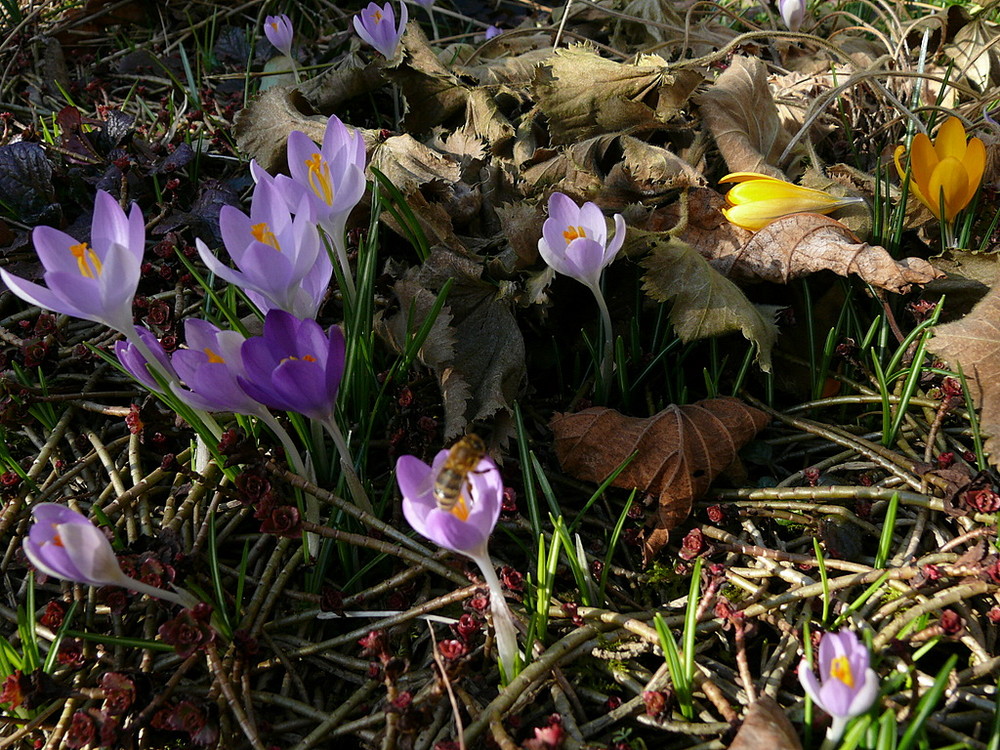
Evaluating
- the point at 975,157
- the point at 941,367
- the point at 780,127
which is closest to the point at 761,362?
the point at 941,367

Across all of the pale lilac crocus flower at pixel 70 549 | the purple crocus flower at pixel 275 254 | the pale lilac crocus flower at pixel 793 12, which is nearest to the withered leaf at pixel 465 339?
the purple crocus flower at pixel 275 254

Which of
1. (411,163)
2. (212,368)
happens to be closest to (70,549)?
(212,368)

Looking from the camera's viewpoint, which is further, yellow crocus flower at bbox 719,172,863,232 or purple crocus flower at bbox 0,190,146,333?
yellow crocus flower at bbox 719,172,863,232

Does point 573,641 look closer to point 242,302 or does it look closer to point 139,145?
point 242,302

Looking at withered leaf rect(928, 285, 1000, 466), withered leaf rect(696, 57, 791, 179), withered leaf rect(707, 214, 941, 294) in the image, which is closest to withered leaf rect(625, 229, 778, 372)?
withered leaf rect(707, 214, 941, 294)

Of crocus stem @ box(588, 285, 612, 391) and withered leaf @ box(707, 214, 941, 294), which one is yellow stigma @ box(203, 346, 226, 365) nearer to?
crocus stem @ box(588, 285, 612, 391)

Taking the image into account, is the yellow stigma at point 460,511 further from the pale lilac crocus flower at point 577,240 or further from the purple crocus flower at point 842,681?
the pale lilac crocus flower at point 577,240
